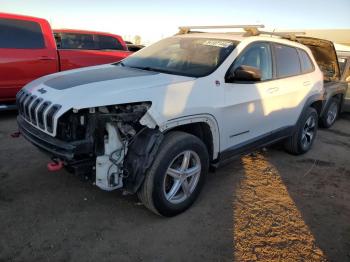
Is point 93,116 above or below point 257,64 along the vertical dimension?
below

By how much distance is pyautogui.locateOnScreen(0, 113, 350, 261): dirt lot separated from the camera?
3.18m

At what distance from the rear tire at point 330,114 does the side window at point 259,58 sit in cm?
402

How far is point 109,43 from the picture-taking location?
31.7ft

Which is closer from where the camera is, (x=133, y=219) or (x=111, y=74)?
(x=133, y=219)

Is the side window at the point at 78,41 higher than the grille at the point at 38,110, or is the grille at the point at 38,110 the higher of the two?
the grille at the point at 38,110

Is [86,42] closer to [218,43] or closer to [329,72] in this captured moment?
Answer: [218,43]

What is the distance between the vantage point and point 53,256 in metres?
3.02

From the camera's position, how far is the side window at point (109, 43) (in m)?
9.50

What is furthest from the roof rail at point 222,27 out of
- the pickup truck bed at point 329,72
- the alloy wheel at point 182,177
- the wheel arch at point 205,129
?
the pickup truck bed at point 329,72

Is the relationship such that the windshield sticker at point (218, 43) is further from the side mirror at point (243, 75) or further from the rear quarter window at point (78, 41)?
the rear quarter window at point (78, 41)

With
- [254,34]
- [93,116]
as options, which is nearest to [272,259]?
[93,116]

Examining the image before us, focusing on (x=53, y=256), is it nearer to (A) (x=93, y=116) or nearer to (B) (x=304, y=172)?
(A) (x=93, y=116)

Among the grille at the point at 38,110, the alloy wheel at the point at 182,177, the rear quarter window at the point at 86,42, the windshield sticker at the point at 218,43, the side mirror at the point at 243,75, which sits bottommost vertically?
the alloy wheel at the point at 182,177

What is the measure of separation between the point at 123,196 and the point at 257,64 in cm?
233
